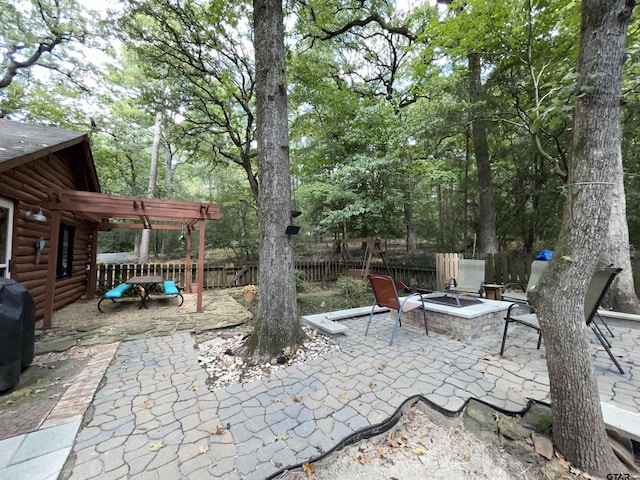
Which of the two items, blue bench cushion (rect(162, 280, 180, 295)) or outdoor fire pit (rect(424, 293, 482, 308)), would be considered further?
blue bench cushion (rect(162, 280, 180, 295))

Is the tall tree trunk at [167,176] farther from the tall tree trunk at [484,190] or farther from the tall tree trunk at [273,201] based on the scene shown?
the tall tree trunk at [484,190]

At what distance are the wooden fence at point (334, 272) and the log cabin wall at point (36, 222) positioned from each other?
112 cm

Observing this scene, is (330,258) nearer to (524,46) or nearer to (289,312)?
(289,312)

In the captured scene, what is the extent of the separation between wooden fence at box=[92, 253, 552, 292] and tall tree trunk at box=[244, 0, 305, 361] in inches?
211

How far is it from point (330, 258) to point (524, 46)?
8217mm

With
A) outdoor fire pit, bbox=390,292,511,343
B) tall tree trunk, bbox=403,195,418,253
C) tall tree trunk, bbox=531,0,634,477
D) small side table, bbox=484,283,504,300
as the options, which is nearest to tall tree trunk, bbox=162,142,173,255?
tall tree trunk, bbox=403,195,418,253

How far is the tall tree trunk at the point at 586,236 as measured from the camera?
1.56 m

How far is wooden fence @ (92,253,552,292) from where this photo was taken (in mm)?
6898

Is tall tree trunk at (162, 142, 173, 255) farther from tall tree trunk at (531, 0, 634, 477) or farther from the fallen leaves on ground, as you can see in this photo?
tall tree trunk at (531, 0, 634, 477)

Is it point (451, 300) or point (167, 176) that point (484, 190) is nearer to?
point (451, 300)

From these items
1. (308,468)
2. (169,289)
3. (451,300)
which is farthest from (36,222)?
(451,300)

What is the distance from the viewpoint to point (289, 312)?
3.38m

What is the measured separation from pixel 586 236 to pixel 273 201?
291 centimetres

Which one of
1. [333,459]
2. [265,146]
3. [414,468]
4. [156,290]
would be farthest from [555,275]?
[156,290]
